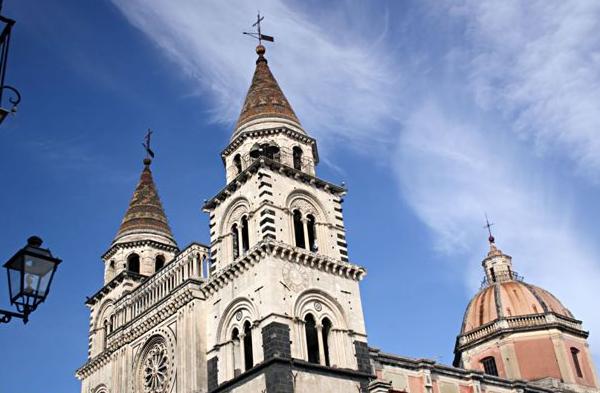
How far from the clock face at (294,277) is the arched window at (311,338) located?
4.43ft

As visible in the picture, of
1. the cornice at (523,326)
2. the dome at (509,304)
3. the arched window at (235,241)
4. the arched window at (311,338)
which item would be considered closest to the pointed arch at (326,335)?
the arched window at (311,338)

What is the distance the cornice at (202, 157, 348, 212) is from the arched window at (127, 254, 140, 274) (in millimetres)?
7605

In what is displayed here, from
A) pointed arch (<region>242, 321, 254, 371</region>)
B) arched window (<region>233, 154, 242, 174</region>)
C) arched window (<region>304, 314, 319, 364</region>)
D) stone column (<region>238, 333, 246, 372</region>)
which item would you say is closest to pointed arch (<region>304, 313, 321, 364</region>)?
arched window (<region>304, 314, 319, 364</region>)

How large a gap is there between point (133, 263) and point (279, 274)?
1444 centimetres

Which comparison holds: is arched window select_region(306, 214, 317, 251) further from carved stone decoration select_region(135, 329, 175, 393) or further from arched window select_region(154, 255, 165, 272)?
arched window select_region(154, 255, 165, 272)

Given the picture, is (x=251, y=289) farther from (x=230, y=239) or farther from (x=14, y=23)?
(x=14, y=23)

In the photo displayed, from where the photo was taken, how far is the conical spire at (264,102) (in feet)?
128

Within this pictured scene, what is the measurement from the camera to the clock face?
3234cm

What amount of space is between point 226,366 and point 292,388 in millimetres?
4487

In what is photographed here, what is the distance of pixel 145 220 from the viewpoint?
4444cm

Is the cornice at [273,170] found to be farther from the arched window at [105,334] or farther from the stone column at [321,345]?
the arched window at [105,334]

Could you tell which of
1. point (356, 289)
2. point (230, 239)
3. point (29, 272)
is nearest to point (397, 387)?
point (356, 289)

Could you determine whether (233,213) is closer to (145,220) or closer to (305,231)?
(305,231)

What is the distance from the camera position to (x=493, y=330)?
5325 centimetres
